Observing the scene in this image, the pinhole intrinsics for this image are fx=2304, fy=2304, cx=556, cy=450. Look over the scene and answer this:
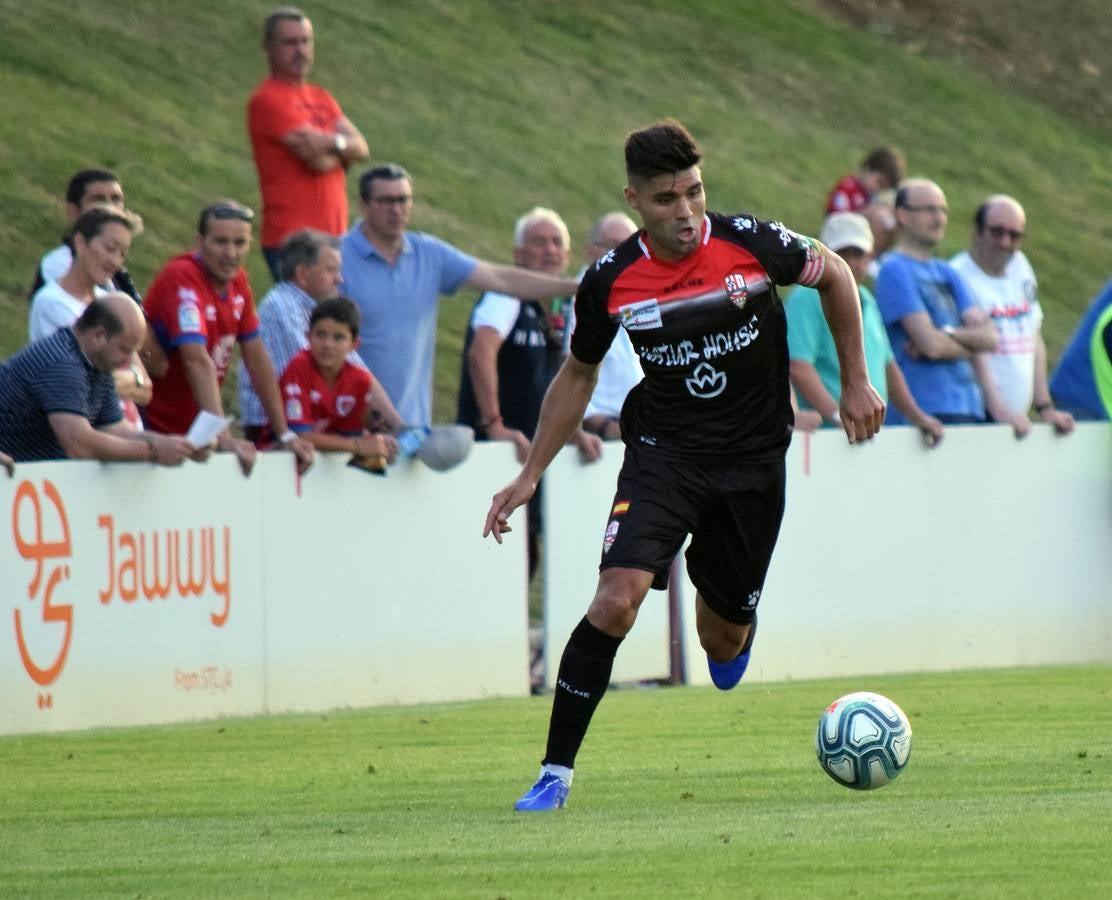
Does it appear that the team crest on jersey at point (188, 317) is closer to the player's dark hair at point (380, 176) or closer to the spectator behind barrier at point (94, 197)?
the spectator behind barrier at point (94, 197)

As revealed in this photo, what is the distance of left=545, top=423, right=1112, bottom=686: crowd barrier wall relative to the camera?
13.7 m

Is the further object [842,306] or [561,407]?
[561,407]


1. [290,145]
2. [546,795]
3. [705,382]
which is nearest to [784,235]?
[705,382]

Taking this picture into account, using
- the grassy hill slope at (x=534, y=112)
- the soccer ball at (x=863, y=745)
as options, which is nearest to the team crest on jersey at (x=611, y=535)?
the soccer ball at (x=863, y=745)

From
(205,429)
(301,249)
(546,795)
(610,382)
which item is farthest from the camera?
(610,382)

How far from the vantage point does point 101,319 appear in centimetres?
1098

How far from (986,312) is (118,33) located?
1187cm

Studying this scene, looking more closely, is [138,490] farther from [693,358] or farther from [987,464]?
[987,464]

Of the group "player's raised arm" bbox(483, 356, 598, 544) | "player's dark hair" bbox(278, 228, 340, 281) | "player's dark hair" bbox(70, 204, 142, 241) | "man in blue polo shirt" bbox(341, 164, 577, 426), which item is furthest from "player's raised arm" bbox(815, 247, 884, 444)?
"man in blue polo shirt" bbox(341, 164, 577, 426)

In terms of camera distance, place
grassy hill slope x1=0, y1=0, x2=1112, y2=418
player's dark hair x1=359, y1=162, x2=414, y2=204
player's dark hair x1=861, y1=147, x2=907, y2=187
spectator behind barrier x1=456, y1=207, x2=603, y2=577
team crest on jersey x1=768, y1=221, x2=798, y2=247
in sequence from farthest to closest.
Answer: grassy hill slope x1=0, y1=0, x2=1112, y2=418 < player's dark hair x1=861, y1=147, x2=907, y2=187 < spectator behind barrier x1=456, y1=207, x2=603, y2=577 < player's dark hair x1=359, y1=162, x2=414, y2=204 < team crest on jersey x1=768, y1=221, x2=798, y2=247

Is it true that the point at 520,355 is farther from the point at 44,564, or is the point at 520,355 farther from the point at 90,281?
the point at 44,564

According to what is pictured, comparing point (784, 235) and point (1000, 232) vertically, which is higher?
point (784, 235)

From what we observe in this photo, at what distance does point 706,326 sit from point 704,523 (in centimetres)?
87

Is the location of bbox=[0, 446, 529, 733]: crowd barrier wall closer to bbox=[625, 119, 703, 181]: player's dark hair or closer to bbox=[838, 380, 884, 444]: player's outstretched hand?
bbox=[625, 119, 703, 181]: player's dark hair
